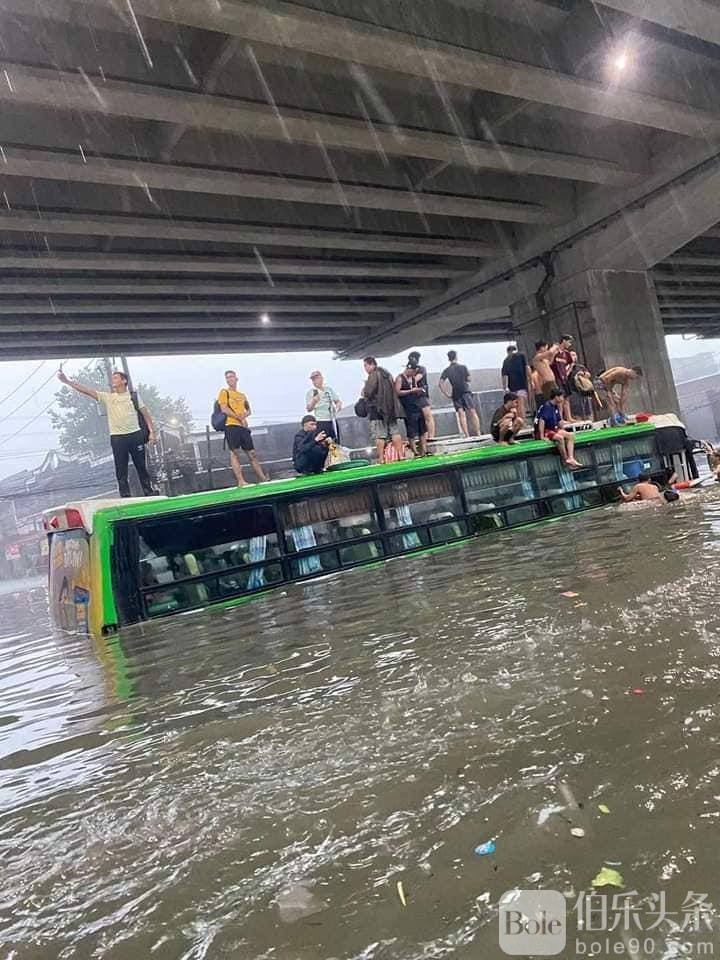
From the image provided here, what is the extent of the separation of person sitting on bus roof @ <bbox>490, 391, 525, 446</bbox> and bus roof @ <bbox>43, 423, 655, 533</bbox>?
0.50 meters

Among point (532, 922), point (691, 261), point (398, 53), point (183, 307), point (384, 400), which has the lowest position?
point (532, 922)

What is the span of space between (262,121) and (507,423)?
18.8ft

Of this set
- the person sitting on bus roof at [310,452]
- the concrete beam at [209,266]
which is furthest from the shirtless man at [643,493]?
the concrete beam at [209,266]

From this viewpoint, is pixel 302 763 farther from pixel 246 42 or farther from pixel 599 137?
pixel 599 137

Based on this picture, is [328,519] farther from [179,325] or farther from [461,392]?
[179,325]

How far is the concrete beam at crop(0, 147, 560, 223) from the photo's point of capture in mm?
9961

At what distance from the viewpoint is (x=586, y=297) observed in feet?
55.9

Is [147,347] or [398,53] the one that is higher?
[147,347]

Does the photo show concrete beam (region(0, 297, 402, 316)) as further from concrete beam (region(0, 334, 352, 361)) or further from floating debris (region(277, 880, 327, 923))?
floating debris (region(277, 880, 327, 923))

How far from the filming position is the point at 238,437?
10.5 metres

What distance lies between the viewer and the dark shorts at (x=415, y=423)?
1162cm

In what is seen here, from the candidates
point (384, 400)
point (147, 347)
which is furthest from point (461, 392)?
point (147, 347)

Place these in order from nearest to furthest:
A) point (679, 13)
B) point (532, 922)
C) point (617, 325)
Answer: point (532, 922)
point (679, 13)
point (617, 325)

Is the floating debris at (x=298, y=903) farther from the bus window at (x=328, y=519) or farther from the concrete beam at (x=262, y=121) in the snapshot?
the concrete beam at (x=262, y=121)
